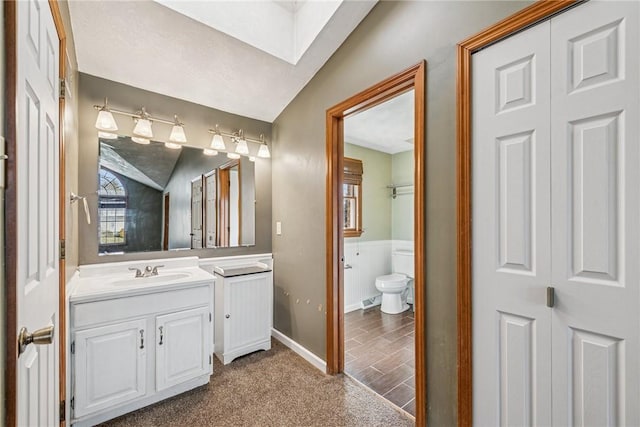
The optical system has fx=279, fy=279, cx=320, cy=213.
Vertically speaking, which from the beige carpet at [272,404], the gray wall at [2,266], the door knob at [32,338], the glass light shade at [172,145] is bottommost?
the beige carpet at [272,404]

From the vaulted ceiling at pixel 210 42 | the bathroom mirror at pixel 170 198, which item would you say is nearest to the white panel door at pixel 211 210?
the bathroom mirror at pixel 170 198

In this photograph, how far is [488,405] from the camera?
1.32 m

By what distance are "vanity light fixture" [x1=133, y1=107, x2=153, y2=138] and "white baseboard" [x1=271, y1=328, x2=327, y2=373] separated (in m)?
2.13

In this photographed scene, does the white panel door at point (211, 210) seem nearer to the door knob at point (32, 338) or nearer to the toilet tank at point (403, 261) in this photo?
the door knob at point (32, 338)

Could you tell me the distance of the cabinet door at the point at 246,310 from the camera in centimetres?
235

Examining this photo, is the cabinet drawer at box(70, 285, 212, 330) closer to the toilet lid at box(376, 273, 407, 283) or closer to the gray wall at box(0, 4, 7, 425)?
the gray wall at box(0, 4, 7, 425)

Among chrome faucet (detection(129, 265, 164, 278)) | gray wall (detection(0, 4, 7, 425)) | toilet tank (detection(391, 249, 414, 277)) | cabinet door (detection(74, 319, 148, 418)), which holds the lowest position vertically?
cabinet door (detection(74, 319, 148, 418))

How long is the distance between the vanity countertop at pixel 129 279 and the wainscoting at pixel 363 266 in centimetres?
187

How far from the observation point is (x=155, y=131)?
7.59 ft

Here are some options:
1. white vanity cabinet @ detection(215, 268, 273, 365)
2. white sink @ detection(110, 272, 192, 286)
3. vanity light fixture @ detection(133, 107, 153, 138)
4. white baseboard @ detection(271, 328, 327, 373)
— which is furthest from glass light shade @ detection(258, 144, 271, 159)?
white baseboard @ detection(271, 328, 327, 373)

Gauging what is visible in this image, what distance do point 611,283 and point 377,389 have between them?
5.10 ft

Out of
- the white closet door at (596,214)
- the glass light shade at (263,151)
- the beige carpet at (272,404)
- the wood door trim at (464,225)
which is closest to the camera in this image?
the white closet door at (596,214)

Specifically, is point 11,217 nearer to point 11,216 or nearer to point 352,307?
point 11,216

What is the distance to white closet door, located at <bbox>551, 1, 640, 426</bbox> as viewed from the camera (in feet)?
3.25
